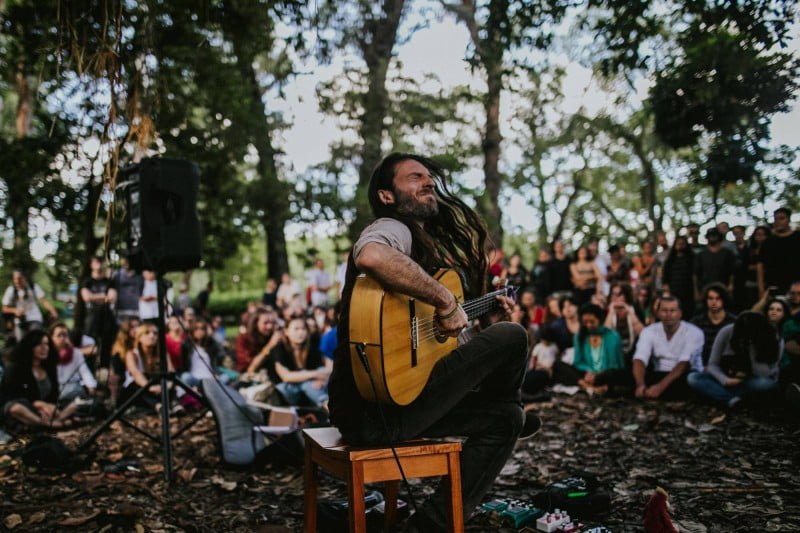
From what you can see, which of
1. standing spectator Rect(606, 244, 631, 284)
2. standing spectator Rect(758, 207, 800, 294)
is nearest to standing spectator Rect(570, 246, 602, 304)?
standing spectator Rect(606, 244, 631, 284)

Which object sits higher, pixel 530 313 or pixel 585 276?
pixel 585 276

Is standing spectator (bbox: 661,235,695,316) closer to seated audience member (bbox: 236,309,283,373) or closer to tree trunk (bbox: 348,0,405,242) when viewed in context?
tree trunk (bbox: 348,0,405,242)

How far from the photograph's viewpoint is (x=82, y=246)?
11930 millimetres

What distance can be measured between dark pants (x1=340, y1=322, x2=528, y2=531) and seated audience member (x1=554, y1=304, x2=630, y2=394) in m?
4.86

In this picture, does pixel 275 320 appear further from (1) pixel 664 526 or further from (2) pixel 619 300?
(1) pixel 664 526

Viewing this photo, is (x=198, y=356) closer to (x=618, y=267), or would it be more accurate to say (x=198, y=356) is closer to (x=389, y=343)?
(x=389, y=343)

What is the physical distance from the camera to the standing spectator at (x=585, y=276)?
9.59 meters

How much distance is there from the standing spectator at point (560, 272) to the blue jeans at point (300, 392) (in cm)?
456

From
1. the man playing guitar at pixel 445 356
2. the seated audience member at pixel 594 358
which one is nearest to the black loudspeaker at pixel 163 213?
the man playing guitar at pixel 445 356

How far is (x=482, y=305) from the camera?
10.1 ft

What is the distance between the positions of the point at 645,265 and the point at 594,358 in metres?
3.99

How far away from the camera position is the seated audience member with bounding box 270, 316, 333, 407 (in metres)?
7.50

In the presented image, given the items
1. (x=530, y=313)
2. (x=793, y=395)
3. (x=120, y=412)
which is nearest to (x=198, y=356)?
(x=120, y=412)

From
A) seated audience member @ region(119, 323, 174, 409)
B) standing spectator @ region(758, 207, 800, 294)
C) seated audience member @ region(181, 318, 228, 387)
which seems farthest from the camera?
seated audience member @ region(181, 318, 228, 387)
